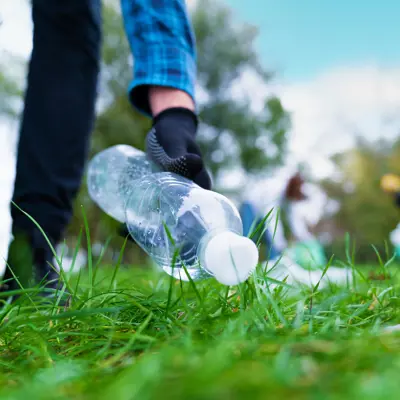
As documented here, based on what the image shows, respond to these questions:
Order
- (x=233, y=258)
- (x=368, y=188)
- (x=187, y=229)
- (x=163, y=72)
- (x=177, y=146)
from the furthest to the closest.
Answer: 1. (x=368, y=188)
2. (x=163, y=72)
3. (x=177, y=146)
4. (x=187, y=229)
5. (x=233, y=258)

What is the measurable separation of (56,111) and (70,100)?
9cm

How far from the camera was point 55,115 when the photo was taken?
86.4 inches

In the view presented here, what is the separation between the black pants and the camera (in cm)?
212

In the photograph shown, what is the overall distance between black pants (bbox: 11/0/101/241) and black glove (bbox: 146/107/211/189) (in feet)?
1.69

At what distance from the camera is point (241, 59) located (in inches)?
907

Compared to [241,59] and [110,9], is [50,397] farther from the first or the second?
[241,59]

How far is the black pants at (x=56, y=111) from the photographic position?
6.94ft

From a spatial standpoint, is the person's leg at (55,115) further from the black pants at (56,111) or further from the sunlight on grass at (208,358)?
the sunlight on grass at (208,358)

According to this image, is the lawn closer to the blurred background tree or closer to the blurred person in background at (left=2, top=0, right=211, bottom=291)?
the blurred person in background at (left=2, top=0, right=211, bottom=291)

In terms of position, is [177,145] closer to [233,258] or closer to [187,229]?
[187,229]

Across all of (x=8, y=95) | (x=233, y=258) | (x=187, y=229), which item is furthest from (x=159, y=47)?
(x=8, y=95)

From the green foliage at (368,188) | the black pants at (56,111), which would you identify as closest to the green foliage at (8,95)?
the black pants at (56,111)

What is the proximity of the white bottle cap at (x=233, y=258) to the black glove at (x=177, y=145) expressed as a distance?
435 millimetres

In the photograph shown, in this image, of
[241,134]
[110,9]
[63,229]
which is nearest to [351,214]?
[241,134]
